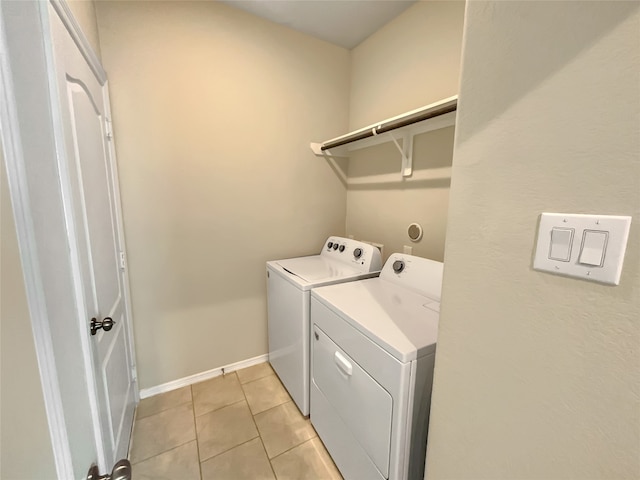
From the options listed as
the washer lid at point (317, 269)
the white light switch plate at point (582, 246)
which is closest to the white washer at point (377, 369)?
the washer lid at point (317, 269)

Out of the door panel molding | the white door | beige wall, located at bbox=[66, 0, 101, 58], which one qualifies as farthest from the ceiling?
the door panel molding

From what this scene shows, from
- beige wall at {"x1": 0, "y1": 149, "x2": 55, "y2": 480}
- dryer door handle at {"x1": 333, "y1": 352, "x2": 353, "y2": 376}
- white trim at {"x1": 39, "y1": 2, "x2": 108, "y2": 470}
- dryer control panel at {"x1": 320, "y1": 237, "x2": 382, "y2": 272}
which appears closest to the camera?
beige wall at {"x1": 0, "y1": 149, "x2": 55, "y2": 480}

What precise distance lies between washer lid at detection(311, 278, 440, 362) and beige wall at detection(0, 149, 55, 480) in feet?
2.85

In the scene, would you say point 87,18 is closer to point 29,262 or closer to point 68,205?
point 68,205

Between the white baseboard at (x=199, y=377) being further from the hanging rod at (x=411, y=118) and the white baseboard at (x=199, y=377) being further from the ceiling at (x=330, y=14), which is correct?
the ceiling at (x=330, y=14)

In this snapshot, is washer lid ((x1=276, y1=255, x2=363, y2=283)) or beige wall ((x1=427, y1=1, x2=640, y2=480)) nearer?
beige wall ((x1=427, y1=1, x2=640, y2=480))

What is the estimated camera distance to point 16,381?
407 mm

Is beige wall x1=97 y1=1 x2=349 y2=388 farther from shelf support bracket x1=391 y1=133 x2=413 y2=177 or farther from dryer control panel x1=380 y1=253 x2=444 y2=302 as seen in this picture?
dryer control panel x1=380 y1=253 x2=444 y2=302

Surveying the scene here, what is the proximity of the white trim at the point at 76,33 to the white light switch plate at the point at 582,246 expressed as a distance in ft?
4.58

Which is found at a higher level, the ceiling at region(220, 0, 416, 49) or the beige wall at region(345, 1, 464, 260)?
the ceiling at region(220, 0, 416, 49)

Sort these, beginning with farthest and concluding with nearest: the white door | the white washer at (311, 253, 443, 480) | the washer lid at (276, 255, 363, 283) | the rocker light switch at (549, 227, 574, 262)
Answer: the washer lid at (276, 255, 363, 283) < the white washer at (311, 253, 443, 480) < the white door < the rocker light switch at (549, 227, 574, 262)

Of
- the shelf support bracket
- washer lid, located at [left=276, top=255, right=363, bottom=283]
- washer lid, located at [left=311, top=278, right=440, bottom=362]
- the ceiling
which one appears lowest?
washer lid, located at [left=311, top=278, right=440, bottom=362]

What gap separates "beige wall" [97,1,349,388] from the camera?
1590 mm

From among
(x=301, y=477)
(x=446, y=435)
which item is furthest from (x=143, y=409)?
(x=446, y=435)
